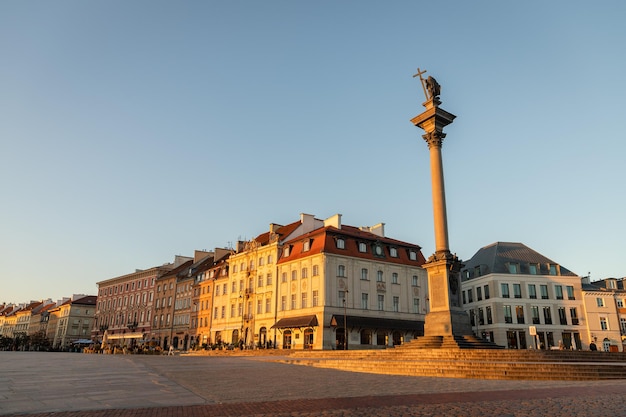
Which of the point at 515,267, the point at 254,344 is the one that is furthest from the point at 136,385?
the point at 515,267

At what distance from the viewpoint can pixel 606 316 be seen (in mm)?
56875

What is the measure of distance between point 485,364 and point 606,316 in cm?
4969

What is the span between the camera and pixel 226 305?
63.3 metres

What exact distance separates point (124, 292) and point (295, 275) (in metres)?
47.2

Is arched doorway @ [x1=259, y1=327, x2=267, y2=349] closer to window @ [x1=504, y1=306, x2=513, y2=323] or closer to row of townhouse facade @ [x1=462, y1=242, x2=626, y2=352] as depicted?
row of townhouse facade @ [x1=462, y1=242, x2=626, y2=352]

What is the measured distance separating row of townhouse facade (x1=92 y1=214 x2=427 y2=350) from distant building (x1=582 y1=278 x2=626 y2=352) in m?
20.8

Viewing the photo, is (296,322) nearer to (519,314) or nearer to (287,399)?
(519,314)

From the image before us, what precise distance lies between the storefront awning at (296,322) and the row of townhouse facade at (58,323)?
55.7 metres

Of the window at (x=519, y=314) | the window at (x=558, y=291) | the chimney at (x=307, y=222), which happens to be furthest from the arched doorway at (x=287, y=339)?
the window at (x=558, y=291)

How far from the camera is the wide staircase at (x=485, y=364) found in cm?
1666

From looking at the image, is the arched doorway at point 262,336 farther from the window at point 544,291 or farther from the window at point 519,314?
the window at point 544,291

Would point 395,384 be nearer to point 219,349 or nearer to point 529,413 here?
point 529,413

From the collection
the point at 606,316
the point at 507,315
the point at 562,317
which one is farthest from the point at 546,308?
the point at 606,316

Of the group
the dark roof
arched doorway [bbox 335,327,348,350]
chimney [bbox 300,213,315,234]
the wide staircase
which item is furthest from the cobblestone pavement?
the dark roof
